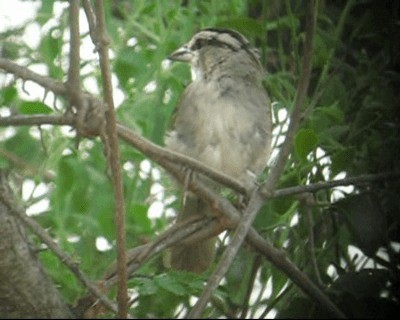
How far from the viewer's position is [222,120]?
84.2 inches

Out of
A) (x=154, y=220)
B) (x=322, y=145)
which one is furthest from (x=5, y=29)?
(x=322, y=145)

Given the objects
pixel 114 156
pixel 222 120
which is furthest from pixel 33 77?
pixel 222 120

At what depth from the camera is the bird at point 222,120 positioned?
212 cm

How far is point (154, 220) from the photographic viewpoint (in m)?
1.91

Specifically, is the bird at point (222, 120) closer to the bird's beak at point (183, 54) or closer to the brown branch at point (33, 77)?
the bird's beak at point (183, 54)

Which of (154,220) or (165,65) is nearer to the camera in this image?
(154,220)

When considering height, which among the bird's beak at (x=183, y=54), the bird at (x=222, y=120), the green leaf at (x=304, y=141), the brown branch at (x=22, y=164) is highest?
the bird's beak at (x=183, y=54)

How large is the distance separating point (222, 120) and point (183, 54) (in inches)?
7.0

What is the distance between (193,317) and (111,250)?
0.72 m

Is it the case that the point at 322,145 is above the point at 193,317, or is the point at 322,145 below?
above

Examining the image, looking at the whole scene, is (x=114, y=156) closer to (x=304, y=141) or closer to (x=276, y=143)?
(x=304, y=141)

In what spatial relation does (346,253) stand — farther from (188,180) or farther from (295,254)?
(188,180)

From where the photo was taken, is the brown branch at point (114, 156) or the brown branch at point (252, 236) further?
the brown branch at point (252, 236)

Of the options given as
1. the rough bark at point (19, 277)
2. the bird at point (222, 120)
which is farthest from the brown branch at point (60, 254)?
the bird at point (222, 120)
